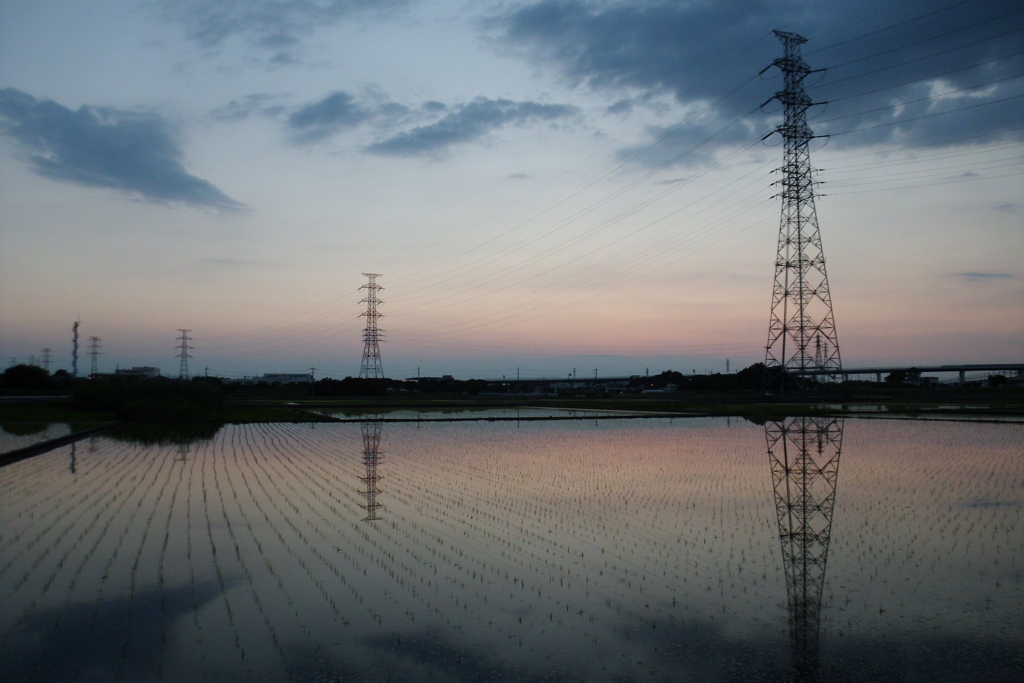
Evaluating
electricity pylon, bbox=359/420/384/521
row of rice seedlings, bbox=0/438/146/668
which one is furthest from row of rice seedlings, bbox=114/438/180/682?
electricity pylon, bbox=359/420/384/521

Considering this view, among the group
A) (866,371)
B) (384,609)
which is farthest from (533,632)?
(866,371)

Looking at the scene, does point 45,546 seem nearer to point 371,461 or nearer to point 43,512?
point 43,512

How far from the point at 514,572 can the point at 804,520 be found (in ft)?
19.8

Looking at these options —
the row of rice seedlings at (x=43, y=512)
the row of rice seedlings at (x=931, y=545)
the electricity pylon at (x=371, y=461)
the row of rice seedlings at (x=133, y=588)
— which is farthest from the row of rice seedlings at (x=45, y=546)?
the row of rice seedlings at (x=931, y=545)

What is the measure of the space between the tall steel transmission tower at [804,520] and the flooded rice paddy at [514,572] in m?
0.06

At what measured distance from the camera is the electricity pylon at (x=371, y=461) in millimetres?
13602

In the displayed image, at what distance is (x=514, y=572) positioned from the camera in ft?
30.6

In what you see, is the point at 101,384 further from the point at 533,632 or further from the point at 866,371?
the point at 866,371

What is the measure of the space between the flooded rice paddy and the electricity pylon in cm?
18

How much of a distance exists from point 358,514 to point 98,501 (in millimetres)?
5774

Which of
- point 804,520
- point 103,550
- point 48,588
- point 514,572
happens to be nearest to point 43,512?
point 103,550

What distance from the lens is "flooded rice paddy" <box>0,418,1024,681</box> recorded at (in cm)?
646

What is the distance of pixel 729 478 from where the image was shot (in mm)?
16969

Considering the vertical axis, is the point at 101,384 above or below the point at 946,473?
above
